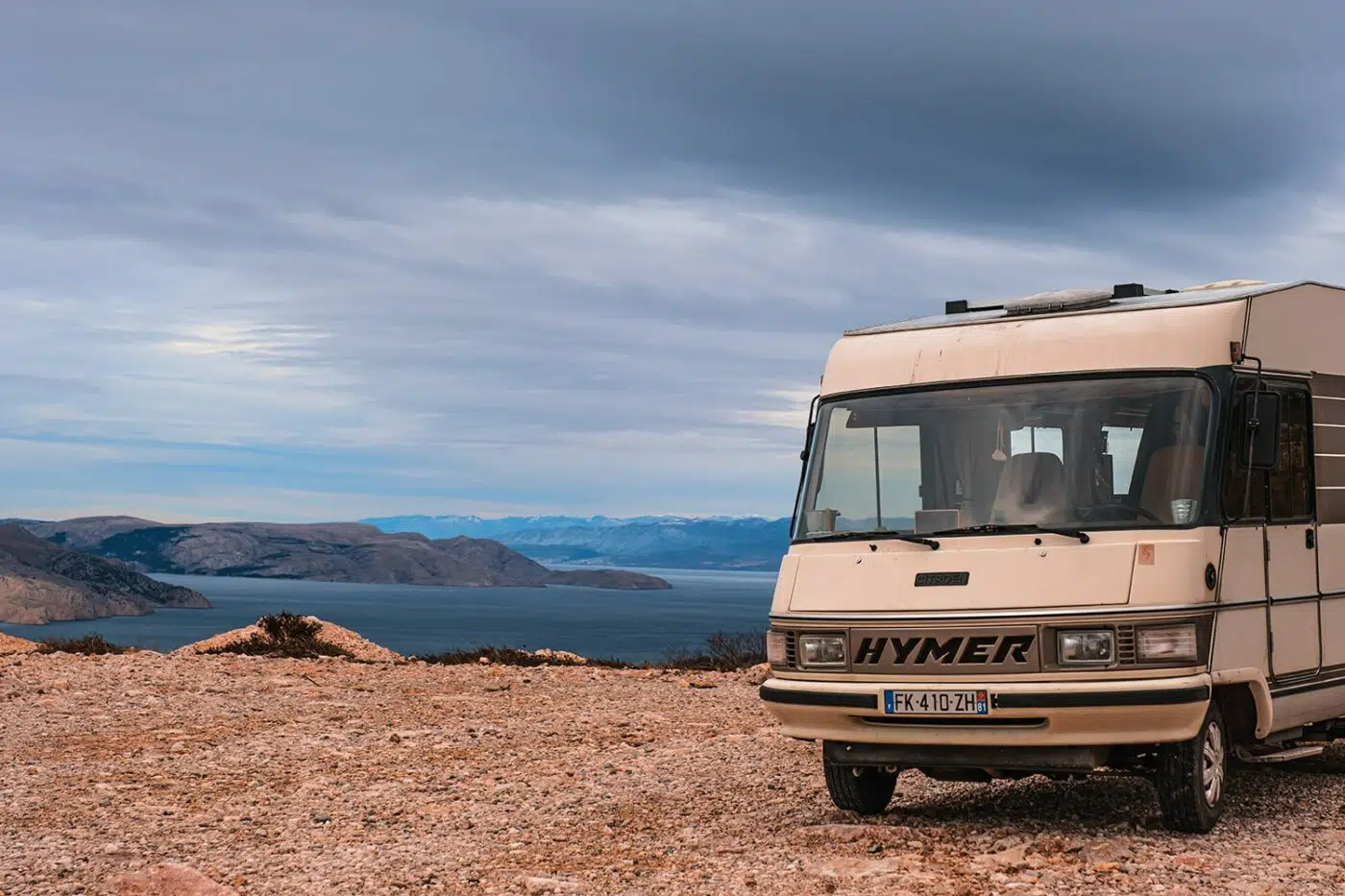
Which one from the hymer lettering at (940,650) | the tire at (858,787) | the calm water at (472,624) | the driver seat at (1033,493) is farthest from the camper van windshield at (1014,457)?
the calm water at (472,624)

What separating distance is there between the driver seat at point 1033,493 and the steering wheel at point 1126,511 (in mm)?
95

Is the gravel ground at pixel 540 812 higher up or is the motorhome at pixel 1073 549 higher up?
the motorhome at pixel 1073 549

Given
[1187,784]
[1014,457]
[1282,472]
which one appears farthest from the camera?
[1282,472]

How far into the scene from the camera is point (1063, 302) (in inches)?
348

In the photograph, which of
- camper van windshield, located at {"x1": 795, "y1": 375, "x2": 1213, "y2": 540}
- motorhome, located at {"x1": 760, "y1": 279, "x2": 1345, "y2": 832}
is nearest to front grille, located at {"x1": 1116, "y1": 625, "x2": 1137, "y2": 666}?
motorhome, located at {"x1": 760, "y1": 279, "x2": 1345, "y2": 832}

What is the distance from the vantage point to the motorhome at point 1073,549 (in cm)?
759

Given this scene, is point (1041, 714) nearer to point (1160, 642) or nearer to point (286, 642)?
point (1160, 642)

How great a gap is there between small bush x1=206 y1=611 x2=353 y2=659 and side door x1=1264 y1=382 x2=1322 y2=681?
1427cm

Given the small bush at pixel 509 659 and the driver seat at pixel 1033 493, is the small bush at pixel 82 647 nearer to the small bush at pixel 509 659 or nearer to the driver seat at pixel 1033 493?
the small bush at pixel 509 659

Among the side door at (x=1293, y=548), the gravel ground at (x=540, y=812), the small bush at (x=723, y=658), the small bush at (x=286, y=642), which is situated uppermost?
the side door at (x=1293, y=548)

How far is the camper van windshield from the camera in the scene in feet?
26.1

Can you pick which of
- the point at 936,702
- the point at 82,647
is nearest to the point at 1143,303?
the point at 936,702

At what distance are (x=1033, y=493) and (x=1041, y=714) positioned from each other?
4.12 feet

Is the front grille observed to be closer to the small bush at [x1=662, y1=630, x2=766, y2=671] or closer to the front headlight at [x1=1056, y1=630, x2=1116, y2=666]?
the front headlight at [x1=1056, y1=630, x2=1116, y2=666]
